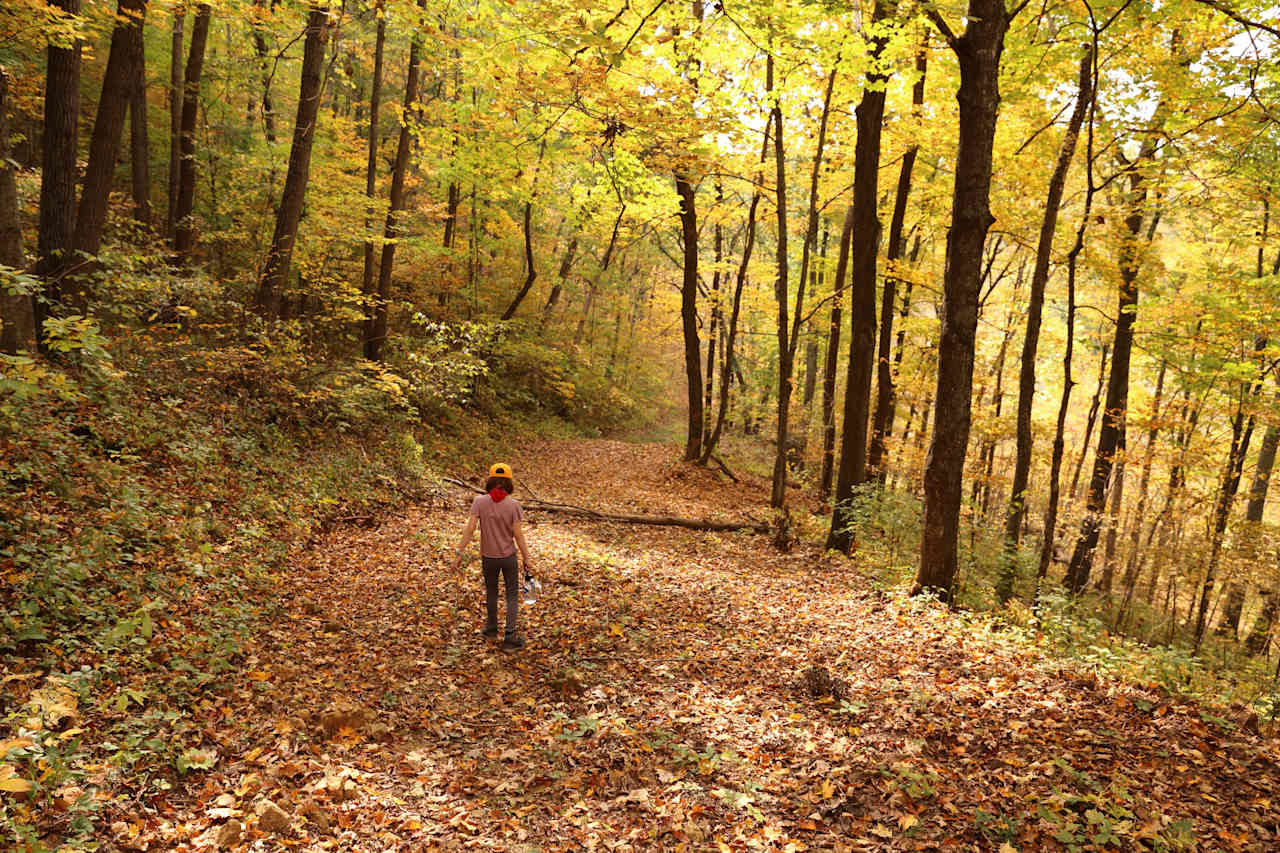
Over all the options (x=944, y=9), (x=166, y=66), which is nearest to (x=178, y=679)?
(x=944, y=9)

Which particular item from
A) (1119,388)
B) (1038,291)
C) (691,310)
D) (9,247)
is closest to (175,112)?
(9,247)

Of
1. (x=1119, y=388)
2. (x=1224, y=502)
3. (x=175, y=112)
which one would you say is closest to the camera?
(x=1224, y=502)

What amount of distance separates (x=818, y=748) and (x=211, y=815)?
4.42m

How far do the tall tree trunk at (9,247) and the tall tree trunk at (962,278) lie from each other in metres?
11.6

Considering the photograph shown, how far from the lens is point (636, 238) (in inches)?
790

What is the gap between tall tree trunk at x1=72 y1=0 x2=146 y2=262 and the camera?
9742 mm

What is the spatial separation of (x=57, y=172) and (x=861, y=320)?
13.5m

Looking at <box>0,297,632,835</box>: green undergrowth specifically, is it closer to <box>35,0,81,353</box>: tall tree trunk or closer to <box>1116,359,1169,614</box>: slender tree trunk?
<box>35,0,81,353</box>: tall tree trunk

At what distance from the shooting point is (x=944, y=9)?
8.02 meters

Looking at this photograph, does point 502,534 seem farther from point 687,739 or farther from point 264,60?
point 264,60

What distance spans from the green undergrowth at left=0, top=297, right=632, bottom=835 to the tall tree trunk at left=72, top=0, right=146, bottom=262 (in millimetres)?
1821

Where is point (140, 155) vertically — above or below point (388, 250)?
above

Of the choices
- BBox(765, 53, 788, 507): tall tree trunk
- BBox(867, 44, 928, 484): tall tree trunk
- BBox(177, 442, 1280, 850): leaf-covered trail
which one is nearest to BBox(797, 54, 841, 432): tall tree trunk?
BBox(765, 53, 788, 507): tall tree trunk

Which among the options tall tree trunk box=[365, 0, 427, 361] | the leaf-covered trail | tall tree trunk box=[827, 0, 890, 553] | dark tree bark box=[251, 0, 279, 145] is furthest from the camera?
tall tree trunk box=[365, 0, 427, 361]
